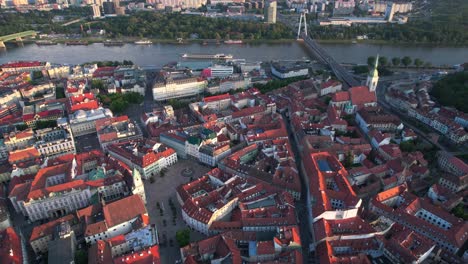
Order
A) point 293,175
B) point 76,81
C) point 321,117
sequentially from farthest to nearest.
A: 1. point 76,81
2. point 321,117
3. point 293,175

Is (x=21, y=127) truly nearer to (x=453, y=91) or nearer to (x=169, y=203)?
(x=169, y=203)

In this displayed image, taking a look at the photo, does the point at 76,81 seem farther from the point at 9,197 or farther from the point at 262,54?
the point at 262,54

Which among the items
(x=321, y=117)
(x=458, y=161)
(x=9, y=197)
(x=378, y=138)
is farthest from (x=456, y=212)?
(x=9, y=197)

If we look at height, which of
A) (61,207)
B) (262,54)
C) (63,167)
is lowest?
(61,207)

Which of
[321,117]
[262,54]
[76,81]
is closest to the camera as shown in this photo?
[321,117]

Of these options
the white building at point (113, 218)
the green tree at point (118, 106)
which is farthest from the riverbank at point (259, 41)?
the white building at point (113, 218)

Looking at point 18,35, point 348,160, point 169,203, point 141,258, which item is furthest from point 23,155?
point 18,35
